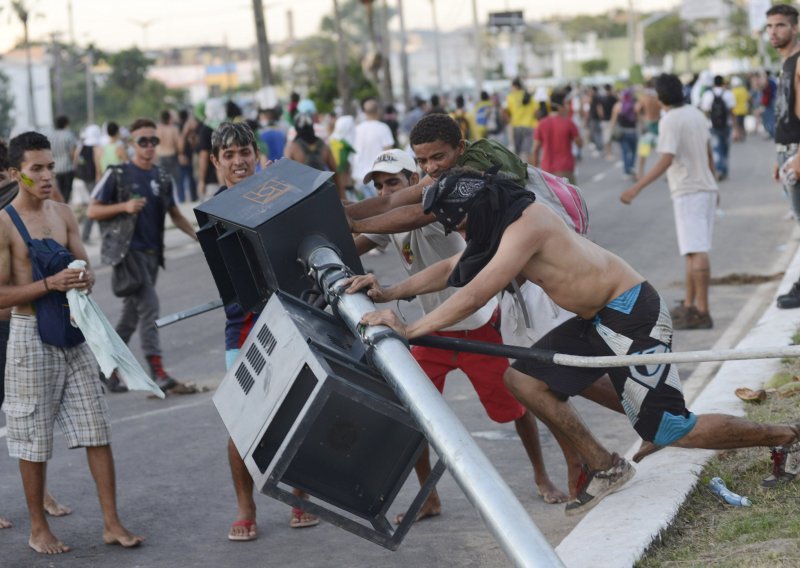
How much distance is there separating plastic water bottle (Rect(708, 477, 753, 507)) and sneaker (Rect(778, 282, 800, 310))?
4381 millimetres

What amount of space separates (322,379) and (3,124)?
69766 mm

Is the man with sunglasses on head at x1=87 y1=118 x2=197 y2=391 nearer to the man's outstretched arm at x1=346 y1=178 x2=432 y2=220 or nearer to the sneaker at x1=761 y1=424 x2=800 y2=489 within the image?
the man's outstretched arm at x1=346 y1=178 x2=432 y2=220

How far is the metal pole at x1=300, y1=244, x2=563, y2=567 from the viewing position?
3744 mm

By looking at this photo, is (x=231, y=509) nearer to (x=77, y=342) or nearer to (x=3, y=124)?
(x=77, y=342)

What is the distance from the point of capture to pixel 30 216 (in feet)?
19.7

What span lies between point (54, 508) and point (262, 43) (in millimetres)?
23277

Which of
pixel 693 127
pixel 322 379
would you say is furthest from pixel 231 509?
pixel 693 127

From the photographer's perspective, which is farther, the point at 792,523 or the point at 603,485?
the point at 603,485

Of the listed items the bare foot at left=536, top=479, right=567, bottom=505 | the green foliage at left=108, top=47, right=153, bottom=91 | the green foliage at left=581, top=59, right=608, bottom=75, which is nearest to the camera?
the bare foot at left=536, top=479, right=567, bottom=505

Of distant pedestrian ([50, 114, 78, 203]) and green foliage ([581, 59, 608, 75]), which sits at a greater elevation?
green foliage ([581, 59, 608, 75])

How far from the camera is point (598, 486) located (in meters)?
5.58

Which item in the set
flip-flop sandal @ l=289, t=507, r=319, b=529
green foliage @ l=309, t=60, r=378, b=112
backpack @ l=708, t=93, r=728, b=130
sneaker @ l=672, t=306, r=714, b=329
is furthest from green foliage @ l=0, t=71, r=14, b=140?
flip-flop sandal @ l=289, t=507, r=319, b=529

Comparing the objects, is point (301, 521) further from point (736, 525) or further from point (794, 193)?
point (794, 193)

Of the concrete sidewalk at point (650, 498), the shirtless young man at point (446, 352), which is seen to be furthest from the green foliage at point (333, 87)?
the shirtless young man at point (446, 352)
